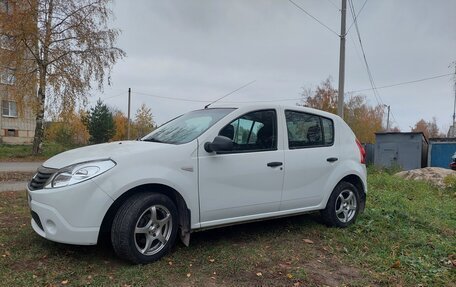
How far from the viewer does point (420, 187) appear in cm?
1116

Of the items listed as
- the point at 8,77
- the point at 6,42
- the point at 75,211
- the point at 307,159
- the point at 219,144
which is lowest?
the point at 75,211

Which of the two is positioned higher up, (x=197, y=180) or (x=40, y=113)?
(x=40, y=113)

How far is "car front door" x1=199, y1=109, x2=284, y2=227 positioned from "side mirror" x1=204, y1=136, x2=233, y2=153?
8cm

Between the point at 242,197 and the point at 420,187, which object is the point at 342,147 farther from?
the point at 420,187

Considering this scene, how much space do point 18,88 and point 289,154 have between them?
66.1 feet

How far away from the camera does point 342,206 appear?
5516mm

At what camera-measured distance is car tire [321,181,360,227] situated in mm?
5355

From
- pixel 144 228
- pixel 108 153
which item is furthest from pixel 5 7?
pixel 144 228

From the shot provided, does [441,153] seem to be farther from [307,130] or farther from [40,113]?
[40,113]

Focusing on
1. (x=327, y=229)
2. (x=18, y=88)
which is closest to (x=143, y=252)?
(x=327, y=229)

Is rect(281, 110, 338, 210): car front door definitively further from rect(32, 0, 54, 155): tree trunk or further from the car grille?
rect(32, 0, 54, 155): tree trunk

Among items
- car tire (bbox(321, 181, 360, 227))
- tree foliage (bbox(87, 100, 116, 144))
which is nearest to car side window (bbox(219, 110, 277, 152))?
car tire (bbox(321, 181, 360, 227))

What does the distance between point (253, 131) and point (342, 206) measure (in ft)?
6.23

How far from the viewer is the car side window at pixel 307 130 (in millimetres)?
4984
